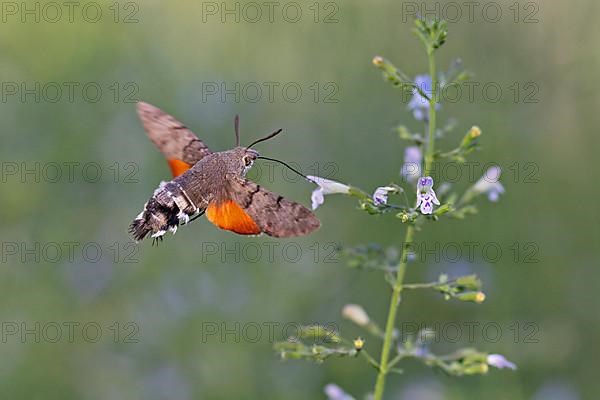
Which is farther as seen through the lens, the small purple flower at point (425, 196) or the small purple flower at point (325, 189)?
the small purple flower at point (325, 189)

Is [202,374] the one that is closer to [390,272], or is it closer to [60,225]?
[60,225]

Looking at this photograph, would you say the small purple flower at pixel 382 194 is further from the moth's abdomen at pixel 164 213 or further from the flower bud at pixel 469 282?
the moth's abdomen at pixel 164 213

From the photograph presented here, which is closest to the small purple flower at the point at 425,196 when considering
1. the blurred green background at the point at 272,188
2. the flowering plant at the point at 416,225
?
the flowering plant at the point at 416,225

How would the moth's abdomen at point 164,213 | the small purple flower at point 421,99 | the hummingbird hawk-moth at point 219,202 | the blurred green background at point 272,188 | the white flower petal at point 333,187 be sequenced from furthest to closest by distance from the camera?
the blurred green background at point 272,188
the white flower petal at point 333,187
the small purple flower at point 421,99
the moth's abdomen at point 164,213
the hummingbird hawk-moth at point 219,202

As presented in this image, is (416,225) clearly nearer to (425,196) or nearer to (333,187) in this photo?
(425,196)

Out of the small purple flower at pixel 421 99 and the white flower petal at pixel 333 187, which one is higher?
the small purple flower at pixel 421 99

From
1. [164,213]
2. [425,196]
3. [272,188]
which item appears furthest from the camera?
[272,188]

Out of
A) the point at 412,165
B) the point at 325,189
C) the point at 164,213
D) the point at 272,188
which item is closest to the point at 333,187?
the point at 325,189
